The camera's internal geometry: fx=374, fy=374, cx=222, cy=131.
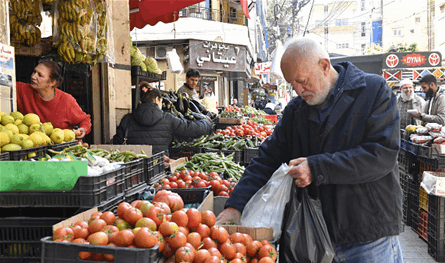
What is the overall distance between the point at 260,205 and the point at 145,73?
232 inches

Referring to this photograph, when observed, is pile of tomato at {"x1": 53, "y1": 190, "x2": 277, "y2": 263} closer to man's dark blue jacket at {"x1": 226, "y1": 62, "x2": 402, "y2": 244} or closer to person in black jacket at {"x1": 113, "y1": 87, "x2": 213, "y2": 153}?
man's dark blue jacket at {"x1": 226, "y1": 62, "x2": 402, "y2": 244}

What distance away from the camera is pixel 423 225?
19.2ft

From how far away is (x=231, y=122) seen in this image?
918 cm

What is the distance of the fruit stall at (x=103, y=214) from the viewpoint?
6.20ft

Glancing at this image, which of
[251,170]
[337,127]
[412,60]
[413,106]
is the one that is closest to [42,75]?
[251,170]

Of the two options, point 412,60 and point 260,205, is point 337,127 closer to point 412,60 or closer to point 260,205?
point 260,205

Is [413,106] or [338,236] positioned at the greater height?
[413,106]

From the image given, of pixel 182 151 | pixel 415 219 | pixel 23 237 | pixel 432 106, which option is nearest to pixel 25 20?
pixel 182 151

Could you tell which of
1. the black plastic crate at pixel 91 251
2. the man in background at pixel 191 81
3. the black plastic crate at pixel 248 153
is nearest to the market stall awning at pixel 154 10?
the man in background at pixel 191 81

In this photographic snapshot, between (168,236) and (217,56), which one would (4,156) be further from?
(217,56)

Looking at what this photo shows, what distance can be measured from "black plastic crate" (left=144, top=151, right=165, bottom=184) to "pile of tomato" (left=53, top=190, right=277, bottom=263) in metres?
1.33

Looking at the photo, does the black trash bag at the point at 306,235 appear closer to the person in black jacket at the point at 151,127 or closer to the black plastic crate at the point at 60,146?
the black plastic crate at the point at 60,146

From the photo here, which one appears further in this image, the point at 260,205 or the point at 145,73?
the point at 145,73

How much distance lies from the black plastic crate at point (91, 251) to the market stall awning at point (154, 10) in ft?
23.6
